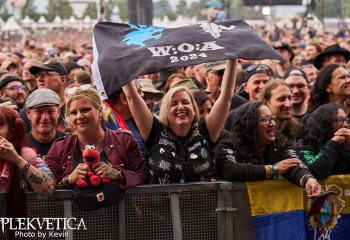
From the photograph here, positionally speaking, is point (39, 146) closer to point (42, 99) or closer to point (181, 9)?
point (42, 99)

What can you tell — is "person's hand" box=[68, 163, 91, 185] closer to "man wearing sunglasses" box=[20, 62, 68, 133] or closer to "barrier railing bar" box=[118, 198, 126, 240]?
"barrier railing bar" box=[118, 198, 126, 240]

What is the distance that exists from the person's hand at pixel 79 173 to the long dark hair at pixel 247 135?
1.18 meters

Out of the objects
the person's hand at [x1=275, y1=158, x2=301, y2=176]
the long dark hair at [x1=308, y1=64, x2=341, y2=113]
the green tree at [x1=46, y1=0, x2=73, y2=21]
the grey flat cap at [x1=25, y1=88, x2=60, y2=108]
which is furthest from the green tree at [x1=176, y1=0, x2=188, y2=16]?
the person's hand at [x1=275, y1=158, x2=301, y2=176]

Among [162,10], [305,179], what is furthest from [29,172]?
[162,10]

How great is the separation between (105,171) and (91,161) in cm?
12

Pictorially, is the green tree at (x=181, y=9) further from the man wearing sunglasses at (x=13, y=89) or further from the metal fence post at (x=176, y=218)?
the metal fence post at (x=176, y=218)

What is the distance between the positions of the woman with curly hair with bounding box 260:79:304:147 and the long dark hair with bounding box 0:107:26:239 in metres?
2.43

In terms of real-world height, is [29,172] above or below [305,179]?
above

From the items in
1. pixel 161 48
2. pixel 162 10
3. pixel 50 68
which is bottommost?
pixel 50 68

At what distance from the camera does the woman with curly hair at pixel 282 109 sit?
8.41 meters

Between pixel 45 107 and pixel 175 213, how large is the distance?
1.91 m

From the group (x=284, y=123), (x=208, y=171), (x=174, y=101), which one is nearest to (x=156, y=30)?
(x=174, y=101)

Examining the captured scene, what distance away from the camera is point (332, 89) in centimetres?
923

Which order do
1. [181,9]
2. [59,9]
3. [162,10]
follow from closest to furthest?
[59,9] < [162,10] < [181,9]
